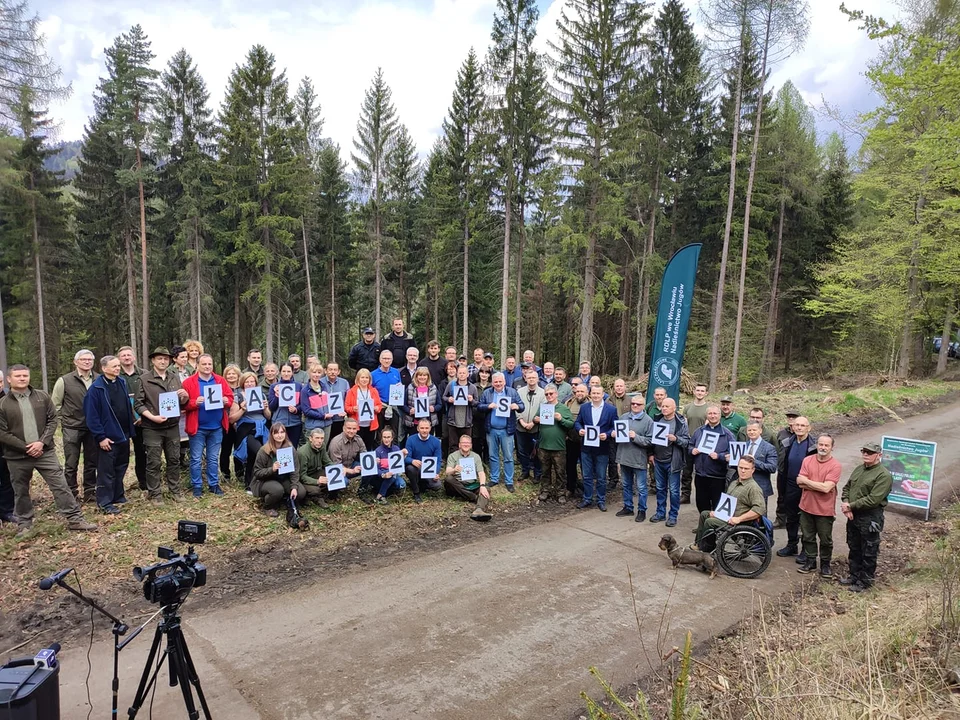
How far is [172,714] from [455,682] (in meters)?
2.21

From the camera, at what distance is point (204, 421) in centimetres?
861

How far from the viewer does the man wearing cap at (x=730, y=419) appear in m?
8.39

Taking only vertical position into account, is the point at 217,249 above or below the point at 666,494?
above

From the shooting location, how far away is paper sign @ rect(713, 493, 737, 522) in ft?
23.0

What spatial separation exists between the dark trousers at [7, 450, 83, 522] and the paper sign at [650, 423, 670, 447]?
26.8 feet

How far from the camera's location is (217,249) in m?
→ 28.5

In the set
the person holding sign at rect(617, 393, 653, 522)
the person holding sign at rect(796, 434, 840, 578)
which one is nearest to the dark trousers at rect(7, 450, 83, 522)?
the person holding sign at rect(617, 393, 653, 522)

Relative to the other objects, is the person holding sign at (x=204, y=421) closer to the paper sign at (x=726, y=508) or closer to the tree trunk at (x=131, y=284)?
the paper sign at (x=726, y=508)

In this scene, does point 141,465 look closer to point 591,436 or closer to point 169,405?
point 169,405

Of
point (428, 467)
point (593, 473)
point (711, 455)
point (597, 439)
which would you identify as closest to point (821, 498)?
point (711, 455)

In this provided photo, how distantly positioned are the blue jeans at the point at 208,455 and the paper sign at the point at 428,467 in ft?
10.8

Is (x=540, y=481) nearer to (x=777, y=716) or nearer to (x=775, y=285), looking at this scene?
(x=777, y=716)

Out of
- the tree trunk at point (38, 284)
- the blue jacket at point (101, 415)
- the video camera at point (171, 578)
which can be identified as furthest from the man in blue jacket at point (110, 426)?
the tree trunk at point (38, 284)

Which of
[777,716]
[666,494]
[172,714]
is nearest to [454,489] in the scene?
[666,494]
